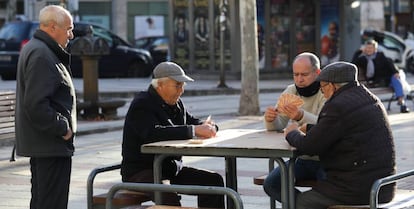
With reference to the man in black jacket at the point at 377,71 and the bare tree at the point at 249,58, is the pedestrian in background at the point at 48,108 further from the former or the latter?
the man in black jacket at the point at 377,71

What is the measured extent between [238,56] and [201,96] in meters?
4.22

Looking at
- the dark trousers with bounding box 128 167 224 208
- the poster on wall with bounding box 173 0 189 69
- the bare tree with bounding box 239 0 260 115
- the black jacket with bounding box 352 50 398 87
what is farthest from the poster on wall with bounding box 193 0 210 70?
the dark trousers with bounding box 128 167 224 208

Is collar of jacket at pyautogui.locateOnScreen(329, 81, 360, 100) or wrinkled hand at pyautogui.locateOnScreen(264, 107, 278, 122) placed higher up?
collar of jacket at pyautogui.locateOnScreen(329, 81, 360, 100)

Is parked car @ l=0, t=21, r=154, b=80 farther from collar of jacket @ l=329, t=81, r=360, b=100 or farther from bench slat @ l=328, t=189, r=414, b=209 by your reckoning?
collar of jacket @ l=329, t=81, r=360, b=100

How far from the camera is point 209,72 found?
2923cm

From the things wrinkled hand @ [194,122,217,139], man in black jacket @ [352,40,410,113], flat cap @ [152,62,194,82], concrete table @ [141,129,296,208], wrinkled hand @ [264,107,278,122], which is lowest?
man in black jacket @ [352,40,410,113]

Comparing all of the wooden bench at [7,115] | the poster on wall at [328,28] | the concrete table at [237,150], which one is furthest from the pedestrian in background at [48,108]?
the poster on wall at [328,28]

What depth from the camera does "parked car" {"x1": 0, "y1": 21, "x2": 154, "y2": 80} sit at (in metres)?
28.2

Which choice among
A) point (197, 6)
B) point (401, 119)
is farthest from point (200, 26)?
point (401, 119)

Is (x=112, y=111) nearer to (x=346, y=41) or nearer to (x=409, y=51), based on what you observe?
(x=346, y=41)

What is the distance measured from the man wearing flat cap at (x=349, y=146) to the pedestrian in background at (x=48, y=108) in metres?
1.54

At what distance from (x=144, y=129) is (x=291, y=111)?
1078mm

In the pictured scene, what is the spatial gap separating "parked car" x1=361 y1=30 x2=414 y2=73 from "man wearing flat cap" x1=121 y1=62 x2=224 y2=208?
93.8 feet

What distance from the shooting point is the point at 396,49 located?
3612 centimetres
